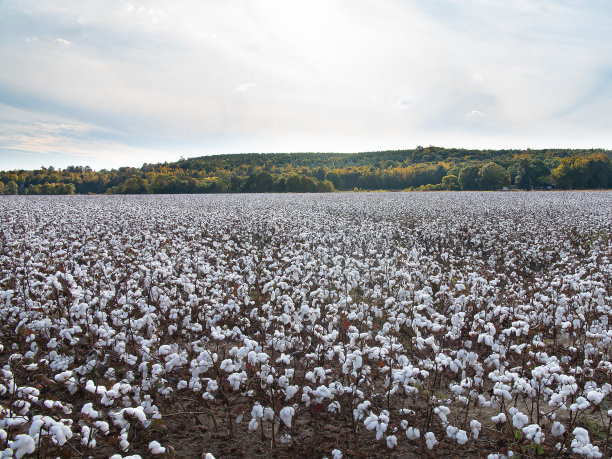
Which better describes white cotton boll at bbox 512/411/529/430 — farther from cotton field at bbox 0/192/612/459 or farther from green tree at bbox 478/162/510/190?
green tree at bbox 478/162/510/190

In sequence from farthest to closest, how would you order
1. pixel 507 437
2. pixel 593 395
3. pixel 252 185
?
pixel 252 185
pixel 507 437
pixel 593 395

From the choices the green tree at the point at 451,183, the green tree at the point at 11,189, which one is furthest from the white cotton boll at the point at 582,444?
the green tree at the point at 11,189

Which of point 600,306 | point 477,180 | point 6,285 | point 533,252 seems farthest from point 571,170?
point 6,285

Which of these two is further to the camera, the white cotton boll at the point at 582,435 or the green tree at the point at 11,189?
the green tree at the point at 11,189

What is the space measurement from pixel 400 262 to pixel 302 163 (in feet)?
543

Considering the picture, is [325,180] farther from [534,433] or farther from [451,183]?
[534,433]

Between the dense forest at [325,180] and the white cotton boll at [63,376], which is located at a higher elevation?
the dense forest at [325,180]

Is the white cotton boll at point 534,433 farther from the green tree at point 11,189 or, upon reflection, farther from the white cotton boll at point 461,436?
the green tree at point 11,189

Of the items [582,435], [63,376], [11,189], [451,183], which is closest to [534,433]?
[582,435]

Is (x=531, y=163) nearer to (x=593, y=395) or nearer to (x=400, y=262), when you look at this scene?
(x=400, y=262)

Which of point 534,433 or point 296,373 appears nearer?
point 534,433

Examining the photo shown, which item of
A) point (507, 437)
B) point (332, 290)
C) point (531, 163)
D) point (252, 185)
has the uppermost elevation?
point (531, 163)

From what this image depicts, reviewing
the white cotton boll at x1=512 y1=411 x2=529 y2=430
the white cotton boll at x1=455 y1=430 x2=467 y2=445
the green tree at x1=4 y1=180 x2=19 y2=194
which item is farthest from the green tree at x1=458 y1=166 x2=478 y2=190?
the green tree at x1=4 y1=180 x2=19 y2=194

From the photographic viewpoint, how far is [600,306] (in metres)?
7.41
